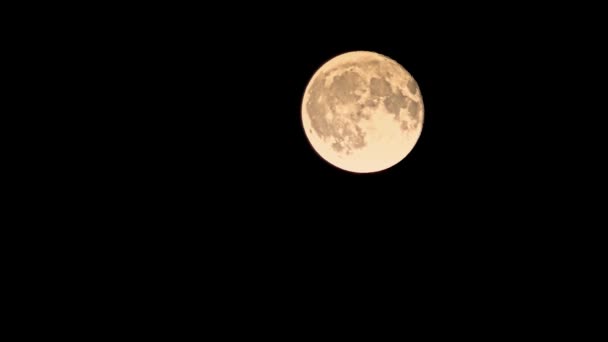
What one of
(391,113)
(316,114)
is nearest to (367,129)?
(391,113)

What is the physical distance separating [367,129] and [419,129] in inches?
15.4

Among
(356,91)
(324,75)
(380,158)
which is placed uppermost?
(324,75)

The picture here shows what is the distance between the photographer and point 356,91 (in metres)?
2.75

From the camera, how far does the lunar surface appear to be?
275 centimetres

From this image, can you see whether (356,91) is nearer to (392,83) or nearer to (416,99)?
(392,83)

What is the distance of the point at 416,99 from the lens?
2.91 metres

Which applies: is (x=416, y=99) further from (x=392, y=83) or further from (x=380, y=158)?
(x=380, y=158)

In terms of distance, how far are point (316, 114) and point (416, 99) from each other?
0.59 metres

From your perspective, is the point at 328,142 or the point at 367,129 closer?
the point at 367,129

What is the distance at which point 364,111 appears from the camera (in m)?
2.73

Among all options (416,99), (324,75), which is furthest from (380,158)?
(324,75)

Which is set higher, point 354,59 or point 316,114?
point 354,59

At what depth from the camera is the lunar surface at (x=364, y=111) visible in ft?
9.03

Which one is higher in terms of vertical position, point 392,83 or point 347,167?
point 392,83
